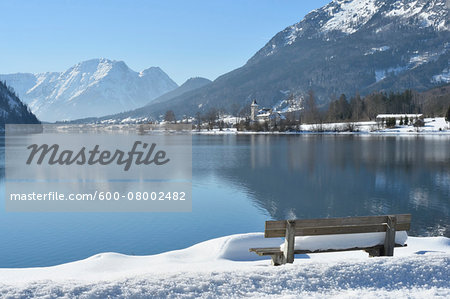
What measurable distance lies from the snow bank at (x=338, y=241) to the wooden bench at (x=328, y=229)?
122 millimetres

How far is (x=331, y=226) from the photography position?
9.35 meters

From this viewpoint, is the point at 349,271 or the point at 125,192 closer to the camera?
the point at 349,271

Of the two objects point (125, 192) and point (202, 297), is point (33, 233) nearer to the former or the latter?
point (125, 192)

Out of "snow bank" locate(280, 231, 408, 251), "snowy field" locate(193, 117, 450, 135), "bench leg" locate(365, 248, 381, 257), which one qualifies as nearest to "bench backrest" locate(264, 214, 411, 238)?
"snow bank" locate(280, 231, 408, 251)

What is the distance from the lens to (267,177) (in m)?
34.9

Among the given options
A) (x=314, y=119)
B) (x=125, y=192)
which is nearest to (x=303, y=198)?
(x=125, y=192)

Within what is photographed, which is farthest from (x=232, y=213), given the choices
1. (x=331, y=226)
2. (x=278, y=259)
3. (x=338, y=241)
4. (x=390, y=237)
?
(x=331, y=226)

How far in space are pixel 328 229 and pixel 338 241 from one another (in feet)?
1.71

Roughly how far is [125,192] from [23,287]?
2066cm

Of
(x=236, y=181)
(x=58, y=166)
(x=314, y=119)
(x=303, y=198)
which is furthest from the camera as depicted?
(x=314, y=119)

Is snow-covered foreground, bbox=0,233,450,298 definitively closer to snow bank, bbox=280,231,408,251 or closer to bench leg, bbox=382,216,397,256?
snow bank, bbox=280,231,408,251

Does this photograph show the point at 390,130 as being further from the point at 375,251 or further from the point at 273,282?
the point at 273,282

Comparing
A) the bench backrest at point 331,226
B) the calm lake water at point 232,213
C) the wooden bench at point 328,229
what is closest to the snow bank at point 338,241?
the wooden bench at point 328,229

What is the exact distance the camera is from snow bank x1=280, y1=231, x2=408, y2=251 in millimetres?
9484
